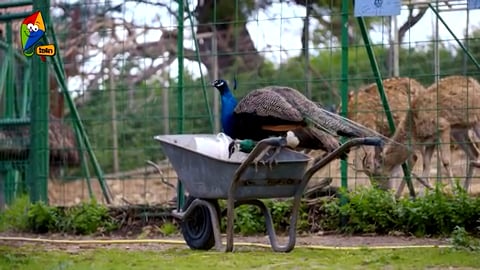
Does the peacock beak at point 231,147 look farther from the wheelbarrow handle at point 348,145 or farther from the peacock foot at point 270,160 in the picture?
the wheelbarrow handle at point 348,145

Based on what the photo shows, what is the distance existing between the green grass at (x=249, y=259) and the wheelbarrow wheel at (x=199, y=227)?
127 mm

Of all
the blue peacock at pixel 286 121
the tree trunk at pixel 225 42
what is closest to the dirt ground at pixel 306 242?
the blue peacock at pixel 286 121

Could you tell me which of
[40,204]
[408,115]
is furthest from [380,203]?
[40,204]

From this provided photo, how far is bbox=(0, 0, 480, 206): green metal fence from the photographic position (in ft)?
30.8

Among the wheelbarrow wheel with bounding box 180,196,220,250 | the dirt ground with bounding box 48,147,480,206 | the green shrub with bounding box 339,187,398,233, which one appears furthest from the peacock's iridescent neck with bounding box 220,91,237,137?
the dirt ground with bounding box 48,147,480,206

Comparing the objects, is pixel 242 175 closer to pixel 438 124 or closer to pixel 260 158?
pixel 260 158

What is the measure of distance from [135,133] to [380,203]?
5.91 m

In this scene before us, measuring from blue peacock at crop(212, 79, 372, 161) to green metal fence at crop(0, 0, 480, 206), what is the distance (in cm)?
149

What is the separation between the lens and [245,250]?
7.59 meters

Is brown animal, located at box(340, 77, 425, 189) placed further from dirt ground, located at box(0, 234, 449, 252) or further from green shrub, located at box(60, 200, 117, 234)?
green shrub, located at box(60, 200, 117, 234)

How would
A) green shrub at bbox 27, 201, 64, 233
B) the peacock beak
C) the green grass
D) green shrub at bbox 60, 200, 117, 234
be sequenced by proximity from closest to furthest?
the green grass, the peacock beak, green shrub at bbox 60, 200, 117, 234, green shrub at bbox 27, 201, 64, 233

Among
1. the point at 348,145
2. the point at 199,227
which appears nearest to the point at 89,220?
the point at 199,227

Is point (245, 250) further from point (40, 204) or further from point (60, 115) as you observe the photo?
point (60, 115)

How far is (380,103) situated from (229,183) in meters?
3.88
